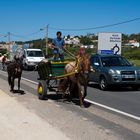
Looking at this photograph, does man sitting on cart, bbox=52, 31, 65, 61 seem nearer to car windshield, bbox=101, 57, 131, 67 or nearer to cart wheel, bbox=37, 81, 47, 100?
cart wheel, bbox=37, 81, 47, 100

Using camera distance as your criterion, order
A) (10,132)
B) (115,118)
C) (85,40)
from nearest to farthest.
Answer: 1. (10,132)
2. (115,118)
3. (85,40)

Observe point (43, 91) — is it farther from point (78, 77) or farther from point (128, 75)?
point (128, 75)

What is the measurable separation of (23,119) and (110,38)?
30541mm

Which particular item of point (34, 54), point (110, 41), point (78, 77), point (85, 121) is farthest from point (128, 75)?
point (34, 54)

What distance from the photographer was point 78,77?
13.7 m

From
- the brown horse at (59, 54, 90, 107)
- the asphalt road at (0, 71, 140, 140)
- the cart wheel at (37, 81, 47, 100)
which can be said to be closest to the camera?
the asphalt road at (0, 71, 140, 140)

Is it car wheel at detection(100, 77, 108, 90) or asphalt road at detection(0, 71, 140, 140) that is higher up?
car wheel at detection(100, 77, 108, 90)

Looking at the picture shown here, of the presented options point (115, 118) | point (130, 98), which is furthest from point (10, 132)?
point (130, 98)

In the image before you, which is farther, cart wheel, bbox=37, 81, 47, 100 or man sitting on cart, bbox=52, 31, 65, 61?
man sitting on cart, bbox=52, 31, 65, 61

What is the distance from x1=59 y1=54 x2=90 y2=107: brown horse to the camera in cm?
1320

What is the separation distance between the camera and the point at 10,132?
8.73 meters

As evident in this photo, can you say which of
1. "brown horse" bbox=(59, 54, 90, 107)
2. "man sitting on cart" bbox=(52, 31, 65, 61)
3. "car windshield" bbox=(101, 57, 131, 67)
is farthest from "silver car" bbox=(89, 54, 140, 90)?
"brown horse" bbox=(59, 54, 90, 107)

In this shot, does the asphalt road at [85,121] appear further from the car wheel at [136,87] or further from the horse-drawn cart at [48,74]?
the car wheel at [136,87]

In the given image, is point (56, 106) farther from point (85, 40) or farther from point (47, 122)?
point (85, 40)
